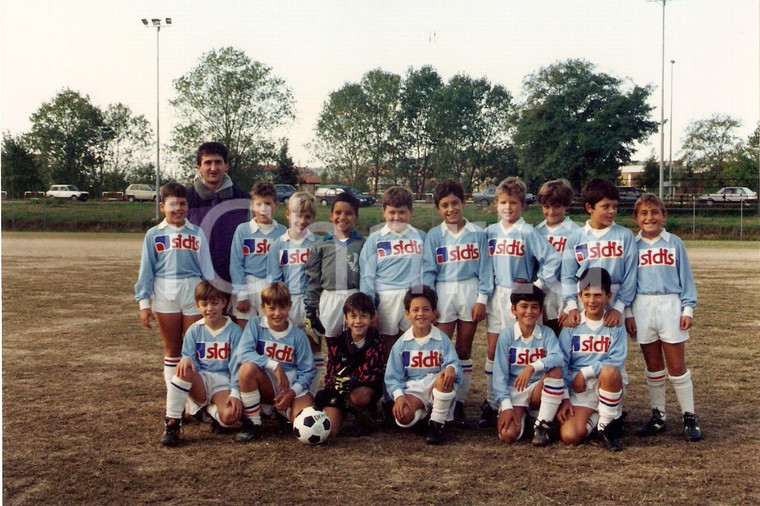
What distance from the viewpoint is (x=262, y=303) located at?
14.9 ft

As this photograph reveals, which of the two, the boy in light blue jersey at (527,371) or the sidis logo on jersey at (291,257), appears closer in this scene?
the boy in light blue jersey at (527,371)

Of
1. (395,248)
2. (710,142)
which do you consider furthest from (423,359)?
(710,142)

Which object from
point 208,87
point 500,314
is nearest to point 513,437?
point 500,314

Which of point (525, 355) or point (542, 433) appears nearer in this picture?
point (542, 433)

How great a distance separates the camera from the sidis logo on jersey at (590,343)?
4379mm

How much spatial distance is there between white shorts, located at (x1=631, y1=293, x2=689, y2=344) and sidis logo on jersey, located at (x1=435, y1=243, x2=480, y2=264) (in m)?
1.10

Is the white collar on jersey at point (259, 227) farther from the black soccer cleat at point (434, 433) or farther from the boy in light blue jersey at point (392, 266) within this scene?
the black soccer cleat at point (434, 433)

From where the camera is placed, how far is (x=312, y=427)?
166 inches

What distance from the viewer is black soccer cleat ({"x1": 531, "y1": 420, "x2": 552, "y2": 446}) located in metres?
4.21

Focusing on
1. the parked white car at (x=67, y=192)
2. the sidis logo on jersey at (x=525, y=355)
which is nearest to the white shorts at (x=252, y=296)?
the sidis logo on jersey at (x=525, y=355)

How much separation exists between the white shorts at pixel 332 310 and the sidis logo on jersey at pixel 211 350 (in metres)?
0.67

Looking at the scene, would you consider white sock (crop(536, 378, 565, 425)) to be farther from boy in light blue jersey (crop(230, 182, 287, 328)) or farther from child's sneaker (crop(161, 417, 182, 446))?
child's sneaker (crop(161, 417, 182, 446))

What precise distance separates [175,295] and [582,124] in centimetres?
3374

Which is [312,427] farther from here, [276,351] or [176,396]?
[176,396]
